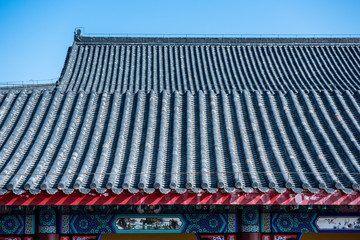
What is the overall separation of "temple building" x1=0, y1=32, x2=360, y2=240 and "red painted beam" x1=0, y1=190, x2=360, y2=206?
0.01 metres

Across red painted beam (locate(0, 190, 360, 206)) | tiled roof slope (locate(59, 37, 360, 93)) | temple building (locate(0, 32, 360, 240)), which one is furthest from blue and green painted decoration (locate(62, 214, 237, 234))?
tiled roof slope (locate(59, 37, 360, 93))

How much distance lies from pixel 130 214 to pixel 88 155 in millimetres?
1032

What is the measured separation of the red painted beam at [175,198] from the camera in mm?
4867

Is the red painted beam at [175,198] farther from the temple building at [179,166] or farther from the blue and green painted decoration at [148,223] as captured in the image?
the blue and green painted decoration at [148,223]

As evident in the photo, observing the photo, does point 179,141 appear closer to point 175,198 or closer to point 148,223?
point 148,223

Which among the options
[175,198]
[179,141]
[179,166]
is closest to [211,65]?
[179,141]

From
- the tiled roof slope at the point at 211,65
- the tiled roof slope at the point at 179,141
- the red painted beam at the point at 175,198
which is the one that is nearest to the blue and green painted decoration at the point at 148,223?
the tiled roof slope at the point at 179,141

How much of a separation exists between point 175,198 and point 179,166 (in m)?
0.76

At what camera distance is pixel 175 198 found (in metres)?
4.90

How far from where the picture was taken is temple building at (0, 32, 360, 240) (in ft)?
16.1

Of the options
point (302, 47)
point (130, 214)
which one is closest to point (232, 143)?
point (130, 214)

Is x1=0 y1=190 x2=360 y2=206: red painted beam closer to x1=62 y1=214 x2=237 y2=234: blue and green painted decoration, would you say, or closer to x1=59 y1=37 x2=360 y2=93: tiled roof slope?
x1=62 y1=214 x2=237 y2=234: blue and green painted decoration

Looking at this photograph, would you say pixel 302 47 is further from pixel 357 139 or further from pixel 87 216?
pixel 87 216

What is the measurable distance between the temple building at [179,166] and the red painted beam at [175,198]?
0.01 metres
